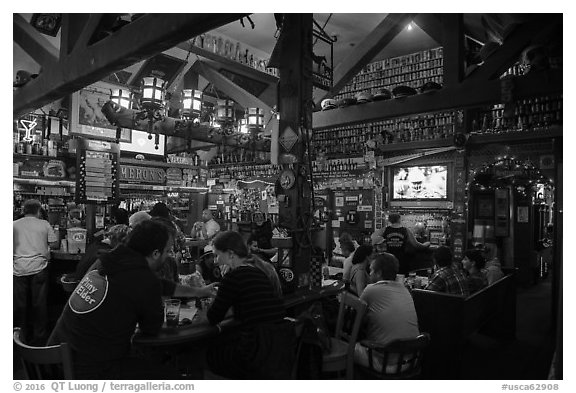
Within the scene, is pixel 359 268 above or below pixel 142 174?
below

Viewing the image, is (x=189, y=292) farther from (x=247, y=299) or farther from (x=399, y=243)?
(x=399, y=243)

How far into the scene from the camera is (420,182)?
31.5 feet

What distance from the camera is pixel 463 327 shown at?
13.0ft

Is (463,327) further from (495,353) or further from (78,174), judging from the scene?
(78,174)

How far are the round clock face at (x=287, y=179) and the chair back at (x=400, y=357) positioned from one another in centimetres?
179

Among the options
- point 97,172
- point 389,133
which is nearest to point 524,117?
point 389,133

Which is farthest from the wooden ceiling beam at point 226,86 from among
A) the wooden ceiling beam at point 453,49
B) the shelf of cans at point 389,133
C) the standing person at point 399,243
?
the wooden ceiling beam at point 453,49

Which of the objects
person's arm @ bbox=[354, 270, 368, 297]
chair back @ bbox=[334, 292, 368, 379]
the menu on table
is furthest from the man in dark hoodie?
the menu on table

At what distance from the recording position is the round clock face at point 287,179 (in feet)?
14.4

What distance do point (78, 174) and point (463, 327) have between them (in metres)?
5.97

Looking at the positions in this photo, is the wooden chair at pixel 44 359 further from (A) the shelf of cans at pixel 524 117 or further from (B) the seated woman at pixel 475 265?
(A) the shelf of cans at pixel 524 117

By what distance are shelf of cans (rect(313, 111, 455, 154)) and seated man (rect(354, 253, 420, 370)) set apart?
17.7 ft

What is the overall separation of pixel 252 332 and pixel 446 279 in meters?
2.39
